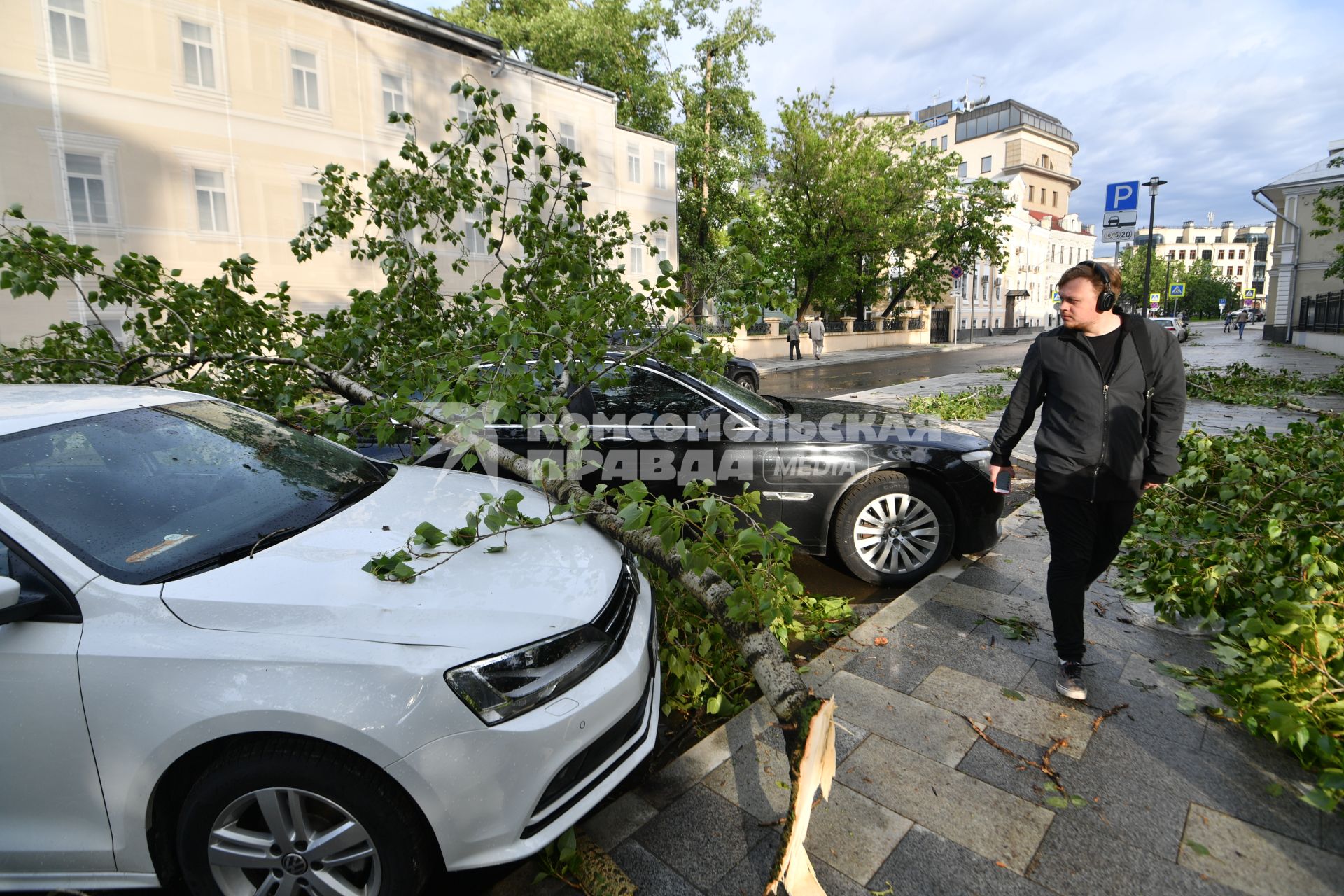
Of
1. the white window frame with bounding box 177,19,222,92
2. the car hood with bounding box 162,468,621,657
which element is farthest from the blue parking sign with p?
the white window frame with bounding box 177,19,222,92

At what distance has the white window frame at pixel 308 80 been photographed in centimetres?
1853

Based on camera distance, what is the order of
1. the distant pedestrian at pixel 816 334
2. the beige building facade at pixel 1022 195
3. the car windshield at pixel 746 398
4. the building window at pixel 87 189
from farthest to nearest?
the beige building facade at pixel 1022 195
the distant pedestrian at pixel 816 334
the building window at pixel 87 189
the car windshield at pixel 746 398

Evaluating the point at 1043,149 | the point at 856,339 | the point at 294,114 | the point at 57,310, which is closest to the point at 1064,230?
the point at 1043,149

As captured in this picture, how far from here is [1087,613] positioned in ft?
13.3

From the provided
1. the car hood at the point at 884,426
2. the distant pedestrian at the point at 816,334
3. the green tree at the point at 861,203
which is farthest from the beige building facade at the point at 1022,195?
the car hood at the point at 884,426

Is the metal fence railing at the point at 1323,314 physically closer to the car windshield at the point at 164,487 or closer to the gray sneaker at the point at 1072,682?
the gray sneaker at the point at 1072,682

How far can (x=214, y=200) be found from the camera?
1770cm

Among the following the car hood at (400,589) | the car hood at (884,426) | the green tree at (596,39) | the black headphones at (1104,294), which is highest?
the green tree at (596,39)

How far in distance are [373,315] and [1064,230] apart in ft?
264

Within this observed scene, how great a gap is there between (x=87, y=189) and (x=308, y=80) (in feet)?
19.4

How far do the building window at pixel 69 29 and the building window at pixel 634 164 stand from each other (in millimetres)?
15803

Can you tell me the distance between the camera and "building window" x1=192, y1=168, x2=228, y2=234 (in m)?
17.5

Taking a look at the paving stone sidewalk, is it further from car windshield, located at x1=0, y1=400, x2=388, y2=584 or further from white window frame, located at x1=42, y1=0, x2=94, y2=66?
white window frame, located at x1=42, y1=0, x2=94, y2=66

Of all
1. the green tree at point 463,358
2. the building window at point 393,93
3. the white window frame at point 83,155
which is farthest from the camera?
the building window at point 393,93
